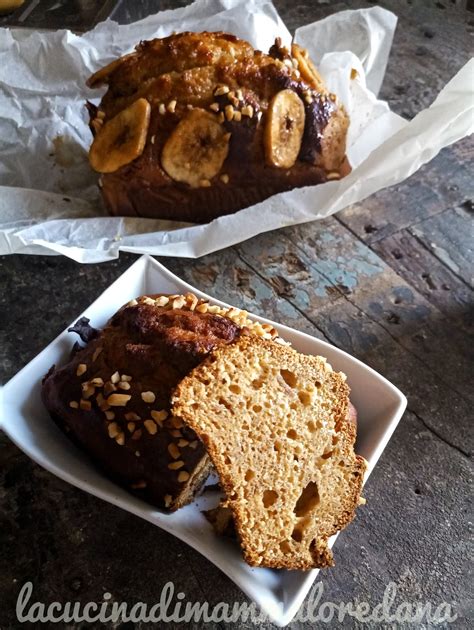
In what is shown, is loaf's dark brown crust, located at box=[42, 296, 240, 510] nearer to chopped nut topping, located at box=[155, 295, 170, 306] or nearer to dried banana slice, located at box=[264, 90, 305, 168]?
chopped nut topping, located at box=[155, 295, 170, 306]

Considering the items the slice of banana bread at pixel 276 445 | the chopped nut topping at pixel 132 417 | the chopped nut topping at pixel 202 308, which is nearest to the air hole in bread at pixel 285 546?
the slice of banana bread at pixel 276 445

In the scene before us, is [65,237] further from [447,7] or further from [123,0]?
[447,7]

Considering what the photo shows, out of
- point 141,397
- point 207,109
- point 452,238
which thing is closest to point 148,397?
point 141,397

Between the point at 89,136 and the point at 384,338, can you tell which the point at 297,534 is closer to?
the point at 384,338

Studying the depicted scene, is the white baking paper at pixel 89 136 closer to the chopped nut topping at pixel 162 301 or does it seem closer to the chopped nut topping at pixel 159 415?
the chopped nut topping at pixel 162 301

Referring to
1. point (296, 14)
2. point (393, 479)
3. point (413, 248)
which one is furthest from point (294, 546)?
point (296, 14)

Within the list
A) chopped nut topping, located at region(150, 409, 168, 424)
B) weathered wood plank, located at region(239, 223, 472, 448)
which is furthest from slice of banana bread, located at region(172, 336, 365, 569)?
weathered wood plank, located at region(239, 223, 472, 448)
